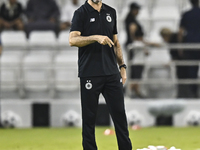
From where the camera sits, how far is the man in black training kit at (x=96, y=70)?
492cm

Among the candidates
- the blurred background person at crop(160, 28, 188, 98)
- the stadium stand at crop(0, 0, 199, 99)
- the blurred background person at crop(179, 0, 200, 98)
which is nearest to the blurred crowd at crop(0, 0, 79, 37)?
the stadium stand at crop(0, 0, 199, 99)

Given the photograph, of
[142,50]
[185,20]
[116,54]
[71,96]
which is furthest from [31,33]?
[116,54]

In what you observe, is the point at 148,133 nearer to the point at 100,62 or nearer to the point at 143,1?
the point at 100,62

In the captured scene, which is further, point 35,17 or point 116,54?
point 35,17

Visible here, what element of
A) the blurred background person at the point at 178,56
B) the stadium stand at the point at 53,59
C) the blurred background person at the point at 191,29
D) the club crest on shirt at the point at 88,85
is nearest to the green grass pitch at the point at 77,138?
the blurred background person at the point at 178,56

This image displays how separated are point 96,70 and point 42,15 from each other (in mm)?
7171

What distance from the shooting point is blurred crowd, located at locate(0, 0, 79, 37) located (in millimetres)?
11648

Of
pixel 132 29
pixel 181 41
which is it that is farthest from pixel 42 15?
pixel 181 41

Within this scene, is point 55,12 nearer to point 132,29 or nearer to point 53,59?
point 53,59

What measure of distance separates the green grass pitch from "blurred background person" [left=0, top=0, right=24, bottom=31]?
3100mm

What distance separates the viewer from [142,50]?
10227 millimetres

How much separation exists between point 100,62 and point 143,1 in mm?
8142

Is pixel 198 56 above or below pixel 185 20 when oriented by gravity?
below

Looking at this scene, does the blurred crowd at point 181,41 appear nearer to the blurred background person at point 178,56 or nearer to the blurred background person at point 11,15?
the blurred background person at point 178,56
